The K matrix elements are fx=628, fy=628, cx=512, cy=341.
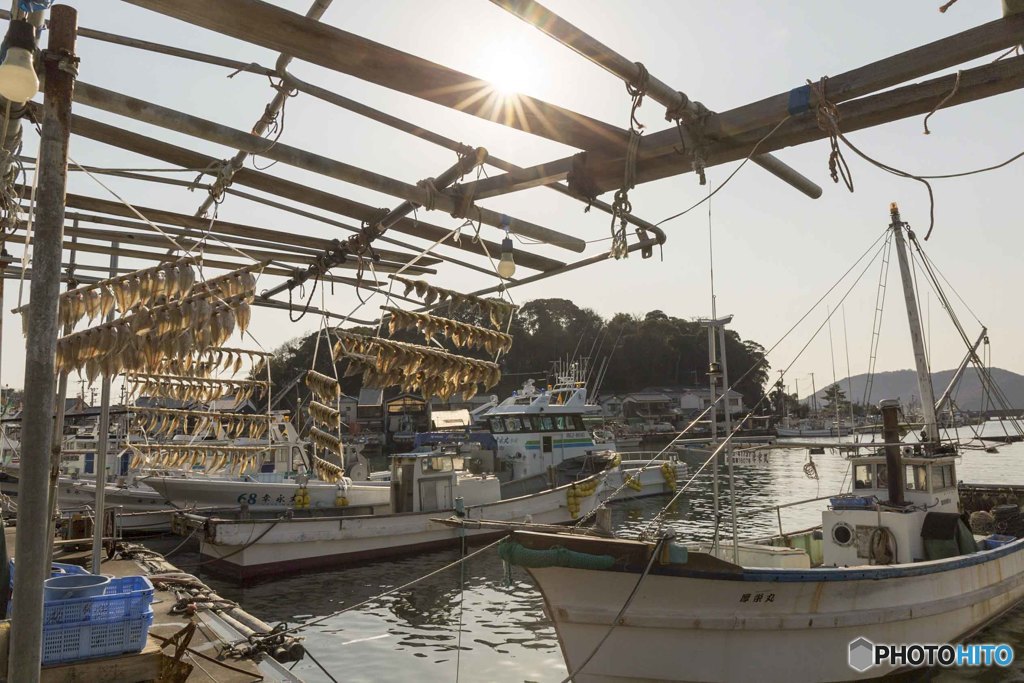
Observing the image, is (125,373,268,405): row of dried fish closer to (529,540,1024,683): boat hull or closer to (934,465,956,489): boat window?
(529,540,1024,683): boat hull

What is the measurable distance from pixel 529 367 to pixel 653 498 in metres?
51.4

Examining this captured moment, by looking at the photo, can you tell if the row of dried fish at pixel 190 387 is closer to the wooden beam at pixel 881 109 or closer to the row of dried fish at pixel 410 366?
the row of dried fish at pixel 410 366

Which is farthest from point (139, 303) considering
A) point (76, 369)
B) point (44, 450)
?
point (44, 450)

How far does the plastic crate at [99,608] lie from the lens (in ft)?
16.6

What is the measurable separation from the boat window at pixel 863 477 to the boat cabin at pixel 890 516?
55 millimetres

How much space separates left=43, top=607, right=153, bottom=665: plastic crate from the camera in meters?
5.01

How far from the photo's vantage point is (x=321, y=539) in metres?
17.5

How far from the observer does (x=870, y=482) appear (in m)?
12.1

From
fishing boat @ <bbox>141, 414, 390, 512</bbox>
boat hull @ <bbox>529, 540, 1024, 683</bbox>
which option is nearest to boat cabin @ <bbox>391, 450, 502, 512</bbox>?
fishing boat @ <bbox>141, 414, 390, 512</bbox>

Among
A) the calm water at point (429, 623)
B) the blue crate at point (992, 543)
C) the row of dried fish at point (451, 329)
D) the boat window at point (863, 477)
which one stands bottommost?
the calm water at point (429, 623)

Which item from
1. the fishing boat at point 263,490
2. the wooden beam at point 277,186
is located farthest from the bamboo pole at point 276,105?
the fishing boat at point 263,490

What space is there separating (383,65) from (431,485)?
1821cm
